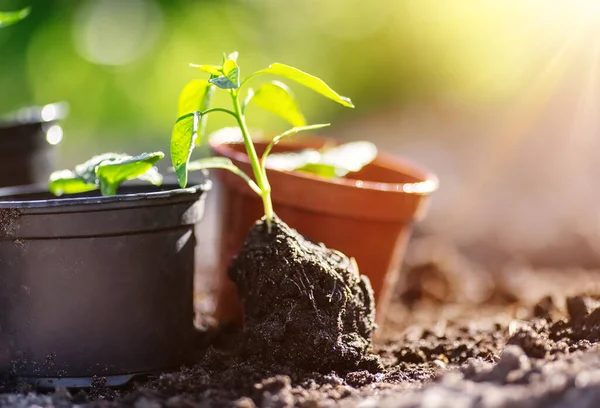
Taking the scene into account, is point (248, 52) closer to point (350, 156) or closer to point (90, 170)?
point (350, 156)

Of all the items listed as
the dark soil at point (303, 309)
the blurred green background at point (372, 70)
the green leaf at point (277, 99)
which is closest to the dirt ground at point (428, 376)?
the dark soil at point (303, 309)

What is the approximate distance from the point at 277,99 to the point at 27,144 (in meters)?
1.19

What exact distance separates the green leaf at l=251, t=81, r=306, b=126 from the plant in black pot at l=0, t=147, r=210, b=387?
Result: 35 cm

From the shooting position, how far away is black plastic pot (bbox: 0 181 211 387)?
1.79 metres

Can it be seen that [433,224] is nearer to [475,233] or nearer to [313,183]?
[475,233]

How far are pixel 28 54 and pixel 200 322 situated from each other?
617 cm

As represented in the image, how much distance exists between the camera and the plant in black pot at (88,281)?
179 centimetres

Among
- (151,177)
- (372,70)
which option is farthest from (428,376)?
(372,70)

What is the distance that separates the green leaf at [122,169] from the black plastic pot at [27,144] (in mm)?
958

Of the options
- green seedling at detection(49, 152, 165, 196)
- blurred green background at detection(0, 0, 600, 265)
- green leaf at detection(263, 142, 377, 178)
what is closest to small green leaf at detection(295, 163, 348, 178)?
green leaf at detection(263, 142, 377, 178)

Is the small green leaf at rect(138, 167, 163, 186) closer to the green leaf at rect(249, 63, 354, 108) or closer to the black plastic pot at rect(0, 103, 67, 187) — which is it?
the green leaf at rect(249, 63, 354, 108)

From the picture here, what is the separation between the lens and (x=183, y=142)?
5.66ft

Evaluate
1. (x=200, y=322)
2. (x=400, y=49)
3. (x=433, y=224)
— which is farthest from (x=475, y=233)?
(x=400, y=49)

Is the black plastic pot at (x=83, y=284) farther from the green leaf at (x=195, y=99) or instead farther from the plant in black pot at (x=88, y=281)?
the green leaf at (x=195, y=99)
